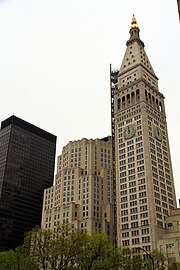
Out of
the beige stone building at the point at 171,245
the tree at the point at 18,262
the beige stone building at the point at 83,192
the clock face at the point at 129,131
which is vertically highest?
the clock face at the point at 129,131

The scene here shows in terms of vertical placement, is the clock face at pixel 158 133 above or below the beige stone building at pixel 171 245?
above

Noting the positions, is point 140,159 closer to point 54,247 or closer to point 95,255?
point 95,255

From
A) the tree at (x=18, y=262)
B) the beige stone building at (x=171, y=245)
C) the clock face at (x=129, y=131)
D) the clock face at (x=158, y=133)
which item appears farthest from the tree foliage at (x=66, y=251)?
the clock face at (x=158, y=133)

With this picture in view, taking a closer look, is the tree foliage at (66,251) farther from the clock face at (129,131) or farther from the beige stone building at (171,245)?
the clock face at (129,131)

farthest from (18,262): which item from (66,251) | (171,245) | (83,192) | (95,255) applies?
(83,192)

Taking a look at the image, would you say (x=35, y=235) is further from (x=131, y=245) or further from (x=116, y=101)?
(x=116, y=101)

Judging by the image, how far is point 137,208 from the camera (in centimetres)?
13725

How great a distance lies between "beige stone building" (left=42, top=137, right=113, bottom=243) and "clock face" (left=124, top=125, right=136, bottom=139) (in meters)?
33.7

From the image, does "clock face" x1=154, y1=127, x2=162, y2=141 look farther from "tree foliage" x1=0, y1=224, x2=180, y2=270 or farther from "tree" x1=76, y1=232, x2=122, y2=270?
"tree" x1=76, y1=232, x2=122, y2=270

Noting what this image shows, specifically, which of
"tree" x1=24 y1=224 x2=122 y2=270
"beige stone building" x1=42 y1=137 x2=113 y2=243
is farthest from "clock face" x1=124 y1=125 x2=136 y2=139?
"tree" x1=24 y1=224 x2=122 y2=270

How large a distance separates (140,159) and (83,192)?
43.1m

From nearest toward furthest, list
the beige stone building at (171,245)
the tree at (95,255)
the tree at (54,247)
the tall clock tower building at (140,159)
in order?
the tree at (54,247), the tree at (95,255), the beige stone building at (171,245), the tall clock tower building at (140,159)

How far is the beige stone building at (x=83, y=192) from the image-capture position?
165000 millimetres

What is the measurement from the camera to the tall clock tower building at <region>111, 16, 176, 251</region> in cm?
13338
